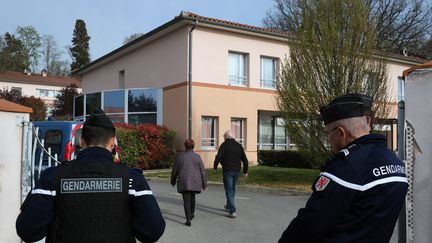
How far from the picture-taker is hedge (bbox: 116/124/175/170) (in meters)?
20.8

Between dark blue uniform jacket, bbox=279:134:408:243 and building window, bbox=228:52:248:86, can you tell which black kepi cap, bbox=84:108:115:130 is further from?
building window, bbox=228:52:248:86

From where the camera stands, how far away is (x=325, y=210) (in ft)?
7.74

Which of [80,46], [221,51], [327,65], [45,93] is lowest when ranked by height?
[327,65]

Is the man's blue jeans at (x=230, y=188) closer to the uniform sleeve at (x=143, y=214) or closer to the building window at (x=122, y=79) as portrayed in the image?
the uniform sleeve at (x=143, y=214)

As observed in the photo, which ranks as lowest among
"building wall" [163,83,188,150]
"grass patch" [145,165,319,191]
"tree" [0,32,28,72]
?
"grass patch" [145,165,319,191]

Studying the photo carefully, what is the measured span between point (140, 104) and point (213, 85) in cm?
429

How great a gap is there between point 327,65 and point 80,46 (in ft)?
237

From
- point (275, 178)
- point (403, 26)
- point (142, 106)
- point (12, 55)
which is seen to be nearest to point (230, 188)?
point (275, 178)

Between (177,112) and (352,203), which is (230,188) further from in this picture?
(177,112)

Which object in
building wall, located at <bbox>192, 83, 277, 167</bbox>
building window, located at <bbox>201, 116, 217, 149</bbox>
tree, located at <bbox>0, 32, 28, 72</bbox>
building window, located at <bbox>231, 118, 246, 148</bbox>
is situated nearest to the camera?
building wall, located at <bbox>192, 83, 277, 167</bbox>

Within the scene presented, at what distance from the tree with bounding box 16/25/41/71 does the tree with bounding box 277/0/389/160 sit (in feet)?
233

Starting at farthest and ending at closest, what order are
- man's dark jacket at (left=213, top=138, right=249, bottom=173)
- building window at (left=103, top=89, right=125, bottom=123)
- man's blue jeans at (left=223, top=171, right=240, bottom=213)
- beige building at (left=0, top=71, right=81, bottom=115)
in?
beige building at (left=0, top=71, right=81, bottom=115)
building window at (left=103, top=89, right=125, bottom=123)
man's dark jacket at (left=213, top=138, right=249, bottom=173)
man's blue jeans at (left=223, top=171, right=240, bottom=213)

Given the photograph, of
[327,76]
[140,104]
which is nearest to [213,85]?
[140,104]

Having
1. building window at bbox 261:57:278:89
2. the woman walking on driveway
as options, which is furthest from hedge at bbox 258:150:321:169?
the woman walking on driveway
